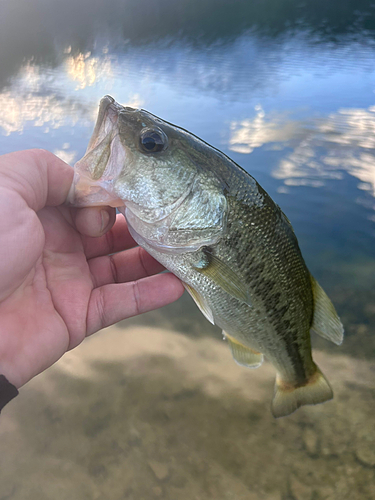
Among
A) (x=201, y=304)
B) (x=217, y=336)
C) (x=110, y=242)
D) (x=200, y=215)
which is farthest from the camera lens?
(x=217, y=336)

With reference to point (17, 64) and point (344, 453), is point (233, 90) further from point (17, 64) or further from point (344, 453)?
point (17, 64)

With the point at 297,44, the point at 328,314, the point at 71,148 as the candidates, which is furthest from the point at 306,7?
the point at 328,314

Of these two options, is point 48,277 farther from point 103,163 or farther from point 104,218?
point 103,163

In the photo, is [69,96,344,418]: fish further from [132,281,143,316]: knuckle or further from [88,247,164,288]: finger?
[88,247,164,288]: finger

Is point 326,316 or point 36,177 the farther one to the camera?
point 326,316

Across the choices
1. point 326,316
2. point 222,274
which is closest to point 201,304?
point 222,274

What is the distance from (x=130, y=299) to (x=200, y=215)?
711 mm


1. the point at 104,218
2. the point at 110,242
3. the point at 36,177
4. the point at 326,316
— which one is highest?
the point at 36,177

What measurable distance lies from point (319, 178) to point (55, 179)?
5.84m

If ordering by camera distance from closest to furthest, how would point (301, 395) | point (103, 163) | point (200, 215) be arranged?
point (103, 163) → point (200, 215) → point (301, 395)

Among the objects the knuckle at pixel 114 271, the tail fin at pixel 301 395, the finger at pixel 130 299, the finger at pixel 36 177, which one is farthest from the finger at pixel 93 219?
the tail fin at pixel 301 395

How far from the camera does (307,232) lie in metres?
5.05

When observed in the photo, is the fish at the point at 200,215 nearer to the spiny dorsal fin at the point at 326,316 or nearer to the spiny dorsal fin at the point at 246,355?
the spiny dorsal fin at the point at 326,316

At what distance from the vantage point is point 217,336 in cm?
350
